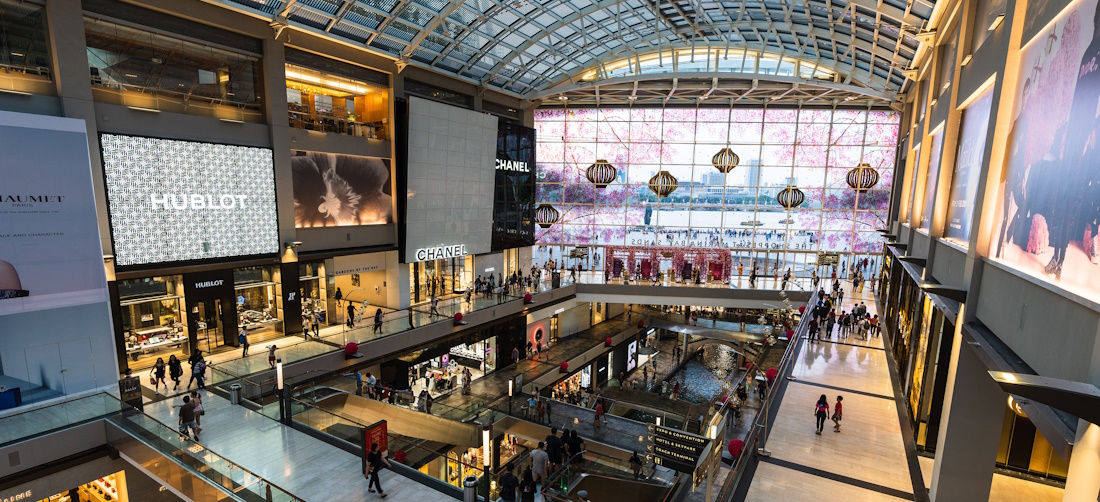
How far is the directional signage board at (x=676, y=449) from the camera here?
1084cm

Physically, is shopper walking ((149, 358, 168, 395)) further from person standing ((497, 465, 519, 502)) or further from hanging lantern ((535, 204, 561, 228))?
hanging lantern ((535, 204, 561, 228))

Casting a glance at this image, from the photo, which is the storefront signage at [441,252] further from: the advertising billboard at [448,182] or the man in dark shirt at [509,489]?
the man in dark shirt at [509,489]

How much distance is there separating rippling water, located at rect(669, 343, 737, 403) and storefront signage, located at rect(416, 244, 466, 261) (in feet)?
43.8

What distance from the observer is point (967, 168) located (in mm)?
8430

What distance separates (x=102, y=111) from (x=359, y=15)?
28.1ft

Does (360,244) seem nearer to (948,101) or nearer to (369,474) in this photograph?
(369,474)

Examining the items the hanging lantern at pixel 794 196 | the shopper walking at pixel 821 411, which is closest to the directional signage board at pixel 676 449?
the shopper walking at pixel 821 411

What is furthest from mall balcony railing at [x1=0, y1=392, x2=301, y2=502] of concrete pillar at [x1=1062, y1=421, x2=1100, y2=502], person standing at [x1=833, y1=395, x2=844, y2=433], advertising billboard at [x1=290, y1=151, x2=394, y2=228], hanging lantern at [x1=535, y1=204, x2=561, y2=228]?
hanging lantern at [x1=535, y1=204, x2=561, y2=228]

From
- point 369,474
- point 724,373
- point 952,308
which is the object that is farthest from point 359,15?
point 724,373

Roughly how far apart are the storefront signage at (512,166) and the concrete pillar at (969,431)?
827 inches

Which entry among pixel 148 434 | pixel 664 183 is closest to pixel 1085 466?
pixel 148 434

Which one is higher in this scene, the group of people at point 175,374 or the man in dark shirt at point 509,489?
the group of people at point 175,374

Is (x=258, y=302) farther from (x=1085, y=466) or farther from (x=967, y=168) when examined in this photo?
(x=967, y=168)

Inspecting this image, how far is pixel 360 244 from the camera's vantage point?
19906 millimetres
